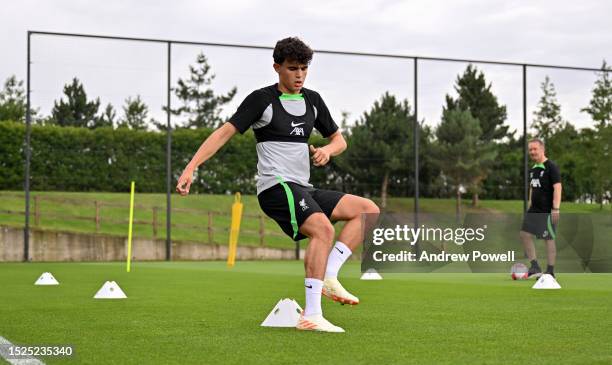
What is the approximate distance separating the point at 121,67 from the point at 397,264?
1036 centimetres

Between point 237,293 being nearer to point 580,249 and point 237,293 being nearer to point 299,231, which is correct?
point 299,231

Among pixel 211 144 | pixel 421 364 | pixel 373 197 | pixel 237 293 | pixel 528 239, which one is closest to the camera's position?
pixel 421 364

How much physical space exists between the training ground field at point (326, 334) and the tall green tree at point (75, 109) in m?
12.6

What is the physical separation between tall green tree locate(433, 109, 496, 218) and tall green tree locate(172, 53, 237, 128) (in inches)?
280

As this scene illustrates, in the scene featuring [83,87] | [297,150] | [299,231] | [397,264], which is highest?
[83,87]

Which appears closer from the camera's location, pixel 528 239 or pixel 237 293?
pixel 237 293

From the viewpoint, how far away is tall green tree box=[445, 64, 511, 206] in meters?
26.6

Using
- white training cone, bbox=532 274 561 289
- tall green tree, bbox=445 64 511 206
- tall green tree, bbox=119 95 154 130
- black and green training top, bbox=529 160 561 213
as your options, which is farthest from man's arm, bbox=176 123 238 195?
tall green tree, bbox=445 64 511 206

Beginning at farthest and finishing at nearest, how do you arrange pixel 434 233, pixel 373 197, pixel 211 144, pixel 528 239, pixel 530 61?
pixel 373 197 < pixel 530 61 < pixel 434 233 < pixel 528 239 < pixel 211 144

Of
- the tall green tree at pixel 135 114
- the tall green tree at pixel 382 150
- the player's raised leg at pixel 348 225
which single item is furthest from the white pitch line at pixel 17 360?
the tall green tree at pixel 382 150

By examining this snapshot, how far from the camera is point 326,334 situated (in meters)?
5.50

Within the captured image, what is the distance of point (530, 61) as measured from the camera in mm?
25219

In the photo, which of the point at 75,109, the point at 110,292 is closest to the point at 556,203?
the point at 110,292

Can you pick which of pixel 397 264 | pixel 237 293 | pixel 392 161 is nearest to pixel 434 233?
pixel 397 264
